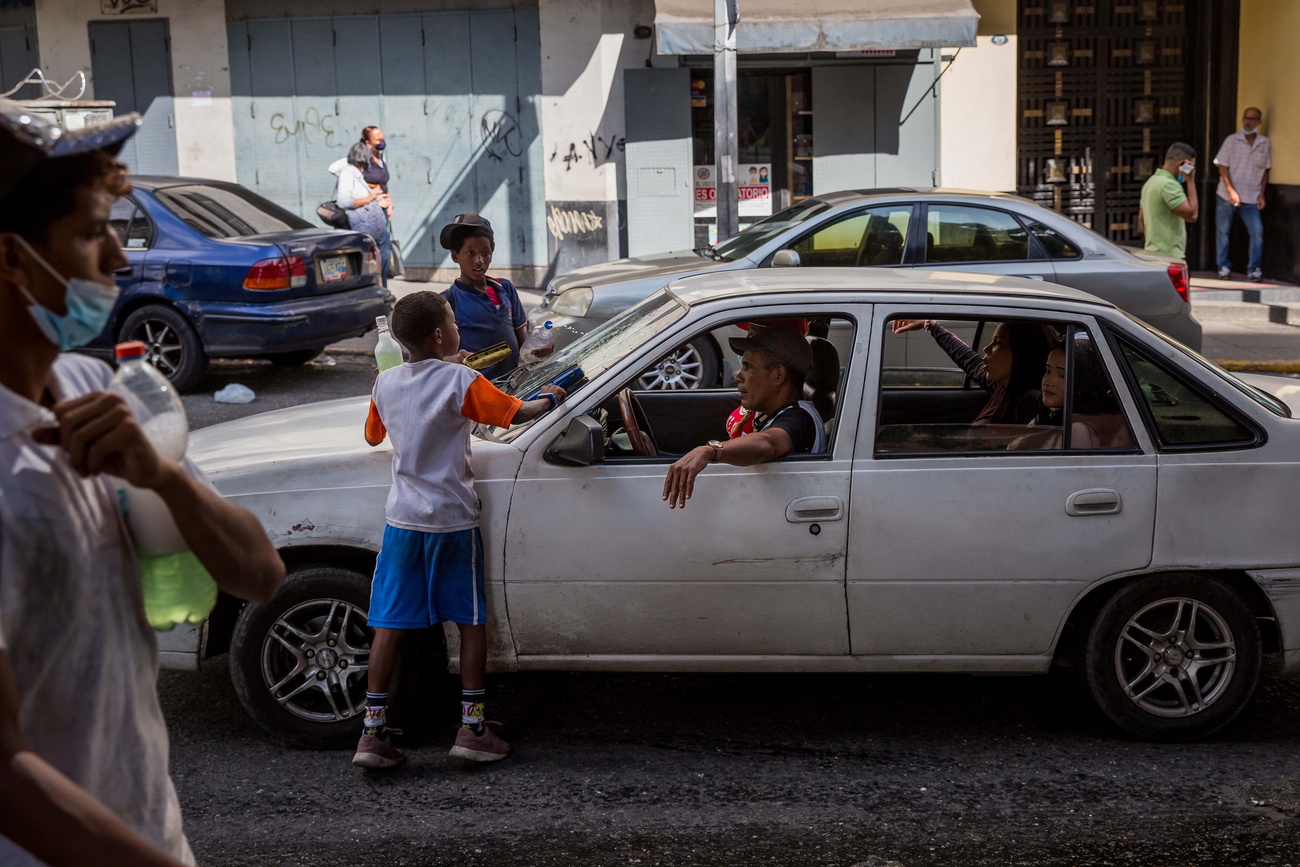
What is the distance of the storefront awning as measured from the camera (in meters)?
14.7

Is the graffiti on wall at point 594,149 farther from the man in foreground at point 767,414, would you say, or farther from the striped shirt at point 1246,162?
the man in foreground at point 767,414

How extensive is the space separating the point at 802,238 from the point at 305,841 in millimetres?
6727

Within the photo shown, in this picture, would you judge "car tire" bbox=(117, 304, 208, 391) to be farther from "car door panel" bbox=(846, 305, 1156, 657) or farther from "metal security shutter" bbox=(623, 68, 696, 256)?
"car door panel" bbox=(846, 305, 1156, 657)

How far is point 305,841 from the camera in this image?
3.83 metres

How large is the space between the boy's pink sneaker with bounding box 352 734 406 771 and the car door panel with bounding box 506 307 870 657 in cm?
53

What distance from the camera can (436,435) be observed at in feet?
13.4

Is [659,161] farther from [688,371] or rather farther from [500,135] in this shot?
[688,371]

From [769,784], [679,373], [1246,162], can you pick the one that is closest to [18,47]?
[679,373]

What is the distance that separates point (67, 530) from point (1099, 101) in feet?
56.0

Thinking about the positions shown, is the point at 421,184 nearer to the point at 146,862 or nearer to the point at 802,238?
the point at 802,238

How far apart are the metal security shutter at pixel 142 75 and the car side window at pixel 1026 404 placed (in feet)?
49.1

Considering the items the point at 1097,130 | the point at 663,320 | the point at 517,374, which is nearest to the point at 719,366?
the point at 517,374

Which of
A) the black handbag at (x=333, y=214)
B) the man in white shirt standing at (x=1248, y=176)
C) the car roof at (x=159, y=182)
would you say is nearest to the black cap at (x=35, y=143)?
the car roof at (x=159, y=182)

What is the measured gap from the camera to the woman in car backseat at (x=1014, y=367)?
477cm
